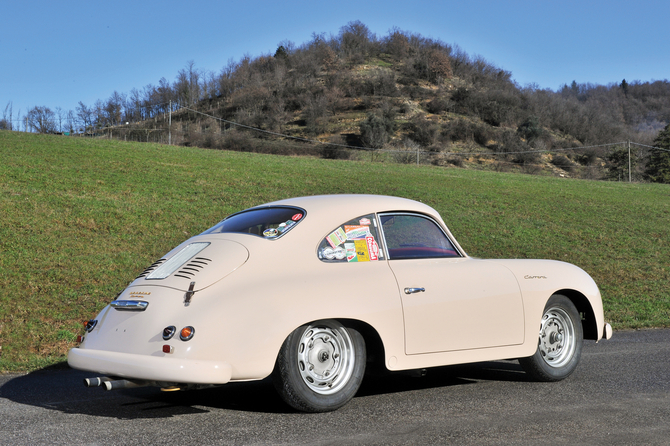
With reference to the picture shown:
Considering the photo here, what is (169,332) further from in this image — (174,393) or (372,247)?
(372,247)

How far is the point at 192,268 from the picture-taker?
4.64 m

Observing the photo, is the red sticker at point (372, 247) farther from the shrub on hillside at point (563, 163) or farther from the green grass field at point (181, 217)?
Answer: the shrub on hillside at point (563, 163)

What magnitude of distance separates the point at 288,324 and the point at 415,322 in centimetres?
114

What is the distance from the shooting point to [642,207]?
94.4ft

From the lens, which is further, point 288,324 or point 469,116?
point 469,116

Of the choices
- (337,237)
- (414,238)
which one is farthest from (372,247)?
(414,238)

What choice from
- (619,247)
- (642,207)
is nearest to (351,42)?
(642,207)

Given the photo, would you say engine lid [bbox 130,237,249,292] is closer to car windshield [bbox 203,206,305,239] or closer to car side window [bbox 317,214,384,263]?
car windshield [bbox 203,206,305,239]

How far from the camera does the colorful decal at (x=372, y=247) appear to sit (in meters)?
5.11

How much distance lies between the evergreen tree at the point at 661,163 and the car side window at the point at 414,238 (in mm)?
69573

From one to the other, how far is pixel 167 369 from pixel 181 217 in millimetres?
13869

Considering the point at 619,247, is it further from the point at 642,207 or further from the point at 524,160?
the point at 524,160

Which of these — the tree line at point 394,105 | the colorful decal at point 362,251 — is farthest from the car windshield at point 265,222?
the tree line at point 394,105

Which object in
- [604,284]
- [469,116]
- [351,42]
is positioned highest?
[351,42]
